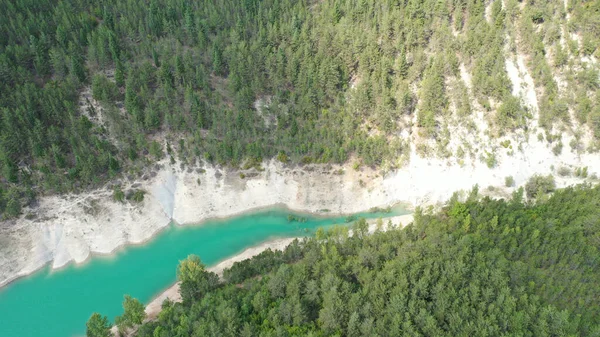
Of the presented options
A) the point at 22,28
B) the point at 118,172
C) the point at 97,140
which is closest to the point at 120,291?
the point at 118,172

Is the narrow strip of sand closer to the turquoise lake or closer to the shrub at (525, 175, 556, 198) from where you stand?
the turquoise lake

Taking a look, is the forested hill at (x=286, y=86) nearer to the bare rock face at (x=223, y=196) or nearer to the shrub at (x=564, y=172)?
the bare rock face at (x=223, y=196)

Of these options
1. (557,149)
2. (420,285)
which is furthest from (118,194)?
(557,149)

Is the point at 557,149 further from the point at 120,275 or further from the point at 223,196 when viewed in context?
the point at 120,275

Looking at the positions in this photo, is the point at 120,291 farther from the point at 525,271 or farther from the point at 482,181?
the point at 482,181

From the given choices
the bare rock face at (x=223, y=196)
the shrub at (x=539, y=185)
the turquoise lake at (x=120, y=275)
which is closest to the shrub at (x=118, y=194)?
the bare rock face at (x=223, y=196)
